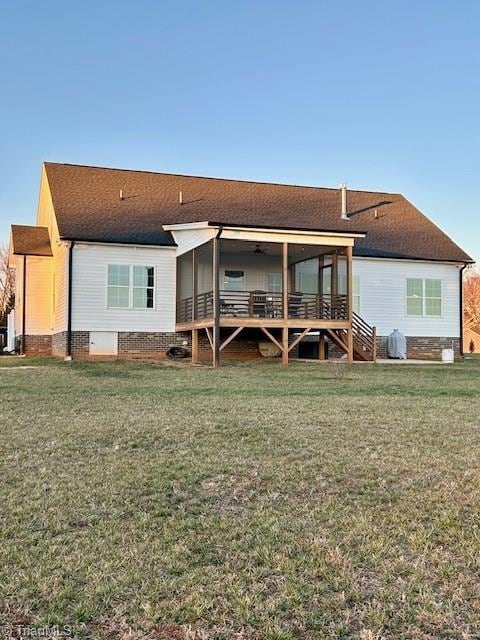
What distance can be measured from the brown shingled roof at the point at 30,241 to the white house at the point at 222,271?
0.07 metres

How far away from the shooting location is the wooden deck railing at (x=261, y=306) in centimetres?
1808

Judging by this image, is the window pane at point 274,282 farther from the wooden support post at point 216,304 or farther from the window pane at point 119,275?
the wooden support post at point 216,304

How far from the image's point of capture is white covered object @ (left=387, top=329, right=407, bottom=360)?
826 inches

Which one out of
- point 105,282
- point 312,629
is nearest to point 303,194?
point 105,282

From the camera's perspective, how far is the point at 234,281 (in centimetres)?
2148

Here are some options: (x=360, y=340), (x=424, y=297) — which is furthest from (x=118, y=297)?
(x=424, y=297)

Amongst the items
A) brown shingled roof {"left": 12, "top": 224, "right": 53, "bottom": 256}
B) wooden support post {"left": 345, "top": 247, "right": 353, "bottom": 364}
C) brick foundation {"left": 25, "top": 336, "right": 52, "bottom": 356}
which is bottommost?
brick foundation {"left": 25, "top": 336, "right": 52, "bottom": 356}

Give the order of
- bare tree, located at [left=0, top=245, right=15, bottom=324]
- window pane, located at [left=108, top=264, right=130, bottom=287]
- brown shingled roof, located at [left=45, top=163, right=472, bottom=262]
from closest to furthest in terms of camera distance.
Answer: window pane, located at [left=108, top=264, right=130, bottom=287] < brown shingled roof, located at [left=45, top=163, right=472, bottom=262] < bare tree, located at [left=0, top=245, right=15, bottom=324]

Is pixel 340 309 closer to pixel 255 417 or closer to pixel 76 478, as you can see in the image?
pixel 255 417

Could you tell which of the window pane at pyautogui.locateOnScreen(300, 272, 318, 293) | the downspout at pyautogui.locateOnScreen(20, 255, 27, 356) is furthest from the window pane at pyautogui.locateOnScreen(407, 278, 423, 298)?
the downspout at pyautogui.locateOnScreen(20, 255, 27, 356)

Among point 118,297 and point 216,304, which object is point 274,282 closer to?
point 118,297

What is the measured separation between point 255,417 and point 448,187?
68.2 feet

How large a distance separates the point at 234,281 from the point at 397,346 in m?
5.96

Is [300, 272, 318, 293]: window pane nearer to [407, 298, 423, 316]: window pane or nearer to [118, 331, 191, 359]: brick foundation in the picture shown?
[407, 298, 423, 316]: window pane
